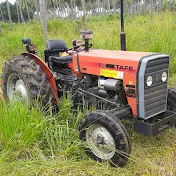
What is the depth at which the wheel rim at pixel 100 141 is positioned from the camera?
268cm

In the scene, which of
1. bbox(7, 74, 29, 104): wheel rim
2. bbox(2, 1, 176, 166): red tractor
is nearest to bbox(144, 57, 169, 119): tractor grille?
bbox(2, 1, 176, 166): red tractor

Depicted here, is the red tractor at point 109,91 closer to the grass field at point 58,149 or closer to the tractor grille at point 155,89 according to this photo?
the tractor grille at point 155,89

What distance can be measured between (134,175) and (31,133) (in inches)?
44.2

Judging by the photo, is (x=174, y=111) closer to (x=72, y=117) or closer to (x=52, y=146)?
(x=72, y=117)

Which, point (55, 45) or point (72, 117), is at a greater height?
point (55, 45)

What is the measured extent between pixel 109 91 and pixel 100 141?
1.99 ft

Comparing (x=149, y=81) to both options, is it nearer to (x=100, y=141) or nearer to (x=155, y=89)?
(x=155, y=89)

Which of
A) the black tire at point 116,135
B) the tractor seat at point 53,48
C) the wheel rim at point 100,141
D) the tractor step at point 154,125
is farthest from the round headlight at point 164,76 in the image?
the tractor seat at point 53,48

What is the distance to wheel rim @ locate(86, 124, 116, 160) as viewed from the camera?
2.68m

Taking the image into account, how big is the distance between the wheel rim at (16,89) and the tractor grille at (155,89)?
1514 mm

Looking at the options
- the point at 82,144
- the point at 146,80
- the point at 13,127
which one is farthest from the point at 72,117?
A: the point at 146,80

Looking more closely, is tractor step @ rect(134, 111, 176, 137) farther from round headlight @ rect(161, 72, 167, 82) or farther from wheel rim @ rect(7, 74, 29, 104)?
wheel rim @ rect(7, 74, 29, 104)

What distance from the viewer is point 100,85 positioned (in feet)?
9.98

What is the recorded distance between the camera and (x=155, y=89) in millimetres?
2850
